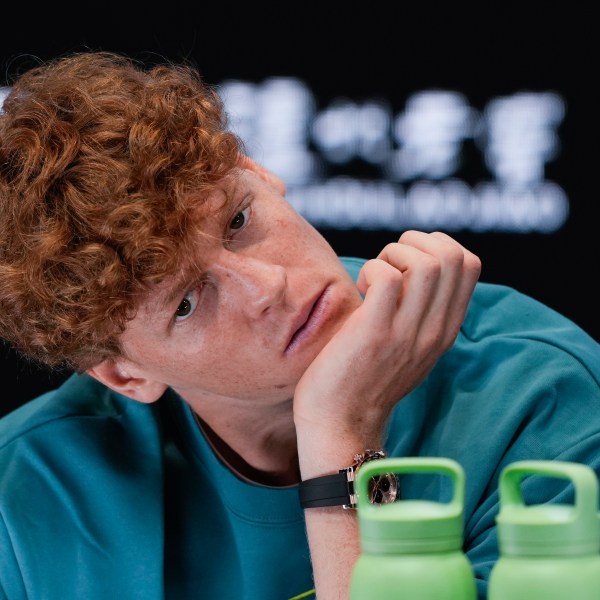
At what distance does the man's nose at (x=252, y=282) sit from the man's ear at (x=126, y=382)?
248mm

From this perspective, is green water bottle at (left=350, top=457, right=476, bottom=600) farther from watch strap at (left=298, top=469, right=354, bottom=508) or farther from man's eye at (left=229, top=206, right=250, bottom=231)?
man's eye at (left=229, top=206, right=250, bottom=231)

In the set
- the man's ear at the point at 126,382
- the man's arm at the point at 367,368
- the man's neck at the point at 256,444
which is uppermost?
the man's arm at the point at 367,368

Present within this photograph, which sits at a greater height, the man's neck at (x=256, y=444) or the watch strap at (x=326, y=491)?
the watch strap at (x=326, y=491)

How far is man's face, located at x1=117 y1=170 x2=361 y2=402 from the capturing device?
1.36m

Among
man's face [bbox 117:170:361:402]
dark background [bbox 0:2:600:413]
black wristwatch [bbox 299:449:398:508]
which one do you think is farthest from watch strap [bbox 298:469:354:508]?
dark background [bbox 0:2:600:413]

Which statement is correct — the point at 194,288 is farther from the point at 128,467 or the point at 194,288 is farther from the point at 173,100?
the point at 128,467

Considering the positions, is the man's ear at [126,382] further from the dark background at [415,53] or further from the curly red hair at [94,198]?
the dark background at [415,53]

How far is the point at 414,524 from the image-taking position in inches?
29.6

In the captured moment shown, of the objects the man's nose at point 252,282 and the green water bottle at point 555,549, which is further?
the man's nose at point 252,282

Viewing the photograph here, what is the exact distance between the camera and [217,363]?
1.42m

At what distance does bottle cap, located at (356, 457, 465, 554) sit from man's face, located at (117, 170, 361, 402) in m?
0.58

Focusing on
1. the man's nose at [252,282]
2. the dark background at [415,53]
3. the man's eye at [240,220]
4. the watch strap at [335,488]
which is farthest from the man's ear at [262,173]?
the dark background at [415,53]

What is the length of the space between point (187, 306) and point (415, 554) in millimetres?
709

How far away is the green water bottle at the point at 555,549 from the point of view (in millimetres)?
713
